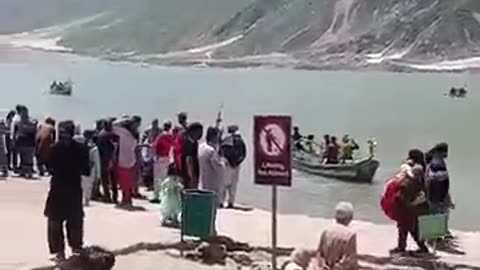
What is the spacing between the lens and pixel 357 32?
7318 inches

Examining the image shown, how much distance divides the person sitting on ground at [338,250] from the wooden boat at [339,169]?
20.8 metres

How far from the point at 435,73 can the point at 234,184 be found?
511ft

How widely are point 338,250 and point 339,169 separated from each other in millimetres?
21148

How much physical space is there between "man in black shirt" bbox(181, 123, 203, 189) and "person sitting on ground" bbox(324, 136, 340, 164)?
52.2ft

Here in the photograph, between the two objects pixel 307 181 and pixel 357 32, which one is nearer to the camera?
pixel 307 181

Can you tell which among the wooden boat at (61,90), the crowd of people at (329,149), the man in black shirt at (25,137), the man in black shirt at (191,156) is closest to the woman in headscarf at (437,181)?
the man in black shirt at (191,156)

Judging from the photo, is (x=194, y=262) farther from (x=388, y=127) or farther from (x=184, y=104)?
(x=184, y=104)

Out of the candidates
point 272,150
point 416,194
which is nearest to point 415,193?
point 416,194

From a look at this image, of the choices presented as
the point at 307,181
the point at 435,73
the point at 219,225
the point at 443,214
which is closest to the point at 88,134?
the point at 219,225

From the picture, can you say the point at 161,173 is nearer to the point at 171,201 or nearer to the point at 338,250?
the point at 171,201

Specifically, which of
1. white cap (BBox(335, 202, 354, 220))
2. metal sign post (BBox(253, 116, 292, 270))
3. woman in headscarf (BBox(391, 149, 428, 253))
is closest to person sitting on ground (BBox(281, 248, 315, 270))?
white cap (BBox(335, 202, 354, 220))

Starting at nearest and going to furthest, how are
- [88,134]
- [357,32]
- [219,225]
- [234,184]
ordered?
1. [219,225]
2. [234,184]
3. [88,134]
4. [357,32]

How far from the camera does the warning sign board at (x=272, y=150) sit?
9734 mm

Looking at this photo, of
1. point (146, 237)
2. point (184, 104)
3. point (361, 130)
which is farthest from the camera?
point (184, 104)
